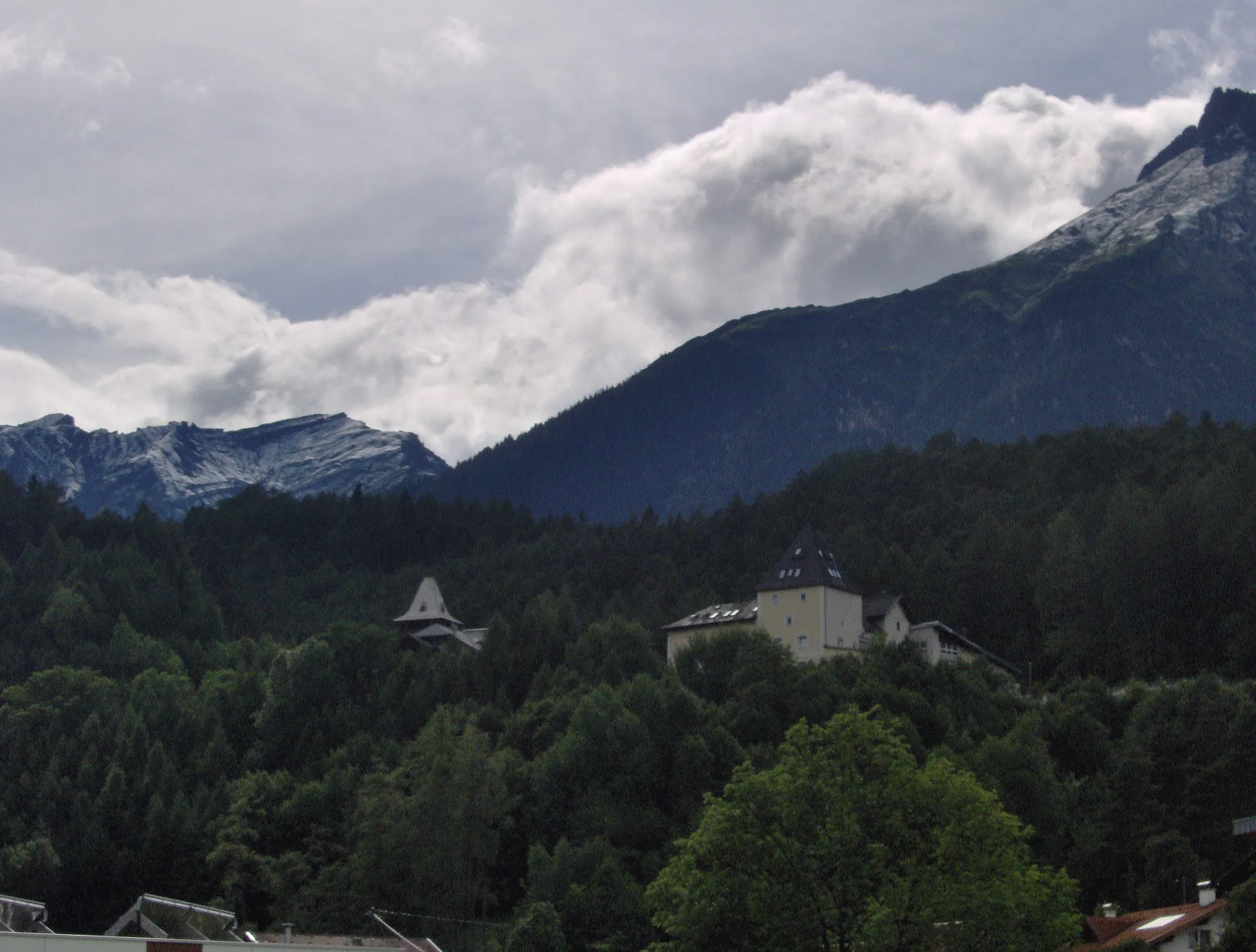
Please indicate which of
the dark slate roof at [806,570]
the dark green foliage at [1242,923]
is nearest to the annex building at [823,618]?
the dark slate roof at [806,570]

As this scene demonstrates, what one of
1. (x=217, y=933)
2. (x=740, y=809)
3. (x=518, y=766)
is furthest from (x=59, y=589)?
(x=740, y=809)

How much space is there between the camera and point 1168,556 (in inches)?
4338

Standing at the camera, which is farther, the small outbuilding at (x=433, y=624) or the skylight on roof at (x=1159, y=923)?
the small outbuilding at (x=433, y=624)

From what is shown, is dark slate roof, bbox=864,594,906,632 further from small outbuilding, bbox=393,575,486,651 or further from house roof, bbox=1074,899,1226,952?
house roof, bbox=1074,899,1226,952

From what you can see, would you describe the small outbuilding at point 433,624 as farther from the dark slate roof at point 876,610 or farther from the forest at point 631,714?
the dark slate roof at point 876,610

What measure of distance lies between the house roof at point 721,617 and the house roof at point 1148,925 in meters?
61.0

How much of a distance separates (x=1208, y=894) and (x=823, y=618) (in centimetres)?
5813

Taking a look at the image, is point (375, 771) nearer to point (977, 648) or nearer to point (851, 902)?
point (977, 648)

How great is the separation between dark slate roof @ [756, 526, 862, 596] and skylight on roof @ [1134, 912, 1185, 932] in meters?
58.1

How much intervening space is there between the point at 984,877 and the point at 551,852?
41253 mm

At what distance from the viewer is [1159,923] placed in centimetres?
5503

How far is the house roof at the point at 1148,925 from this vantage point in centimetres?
5247

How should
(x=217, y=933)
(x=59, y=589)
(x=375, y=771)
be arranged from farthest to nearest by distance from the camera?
(x=59, y=589) → (x=375, y=771) → (x=217, y=933)

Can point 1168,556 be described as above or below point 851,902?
above
